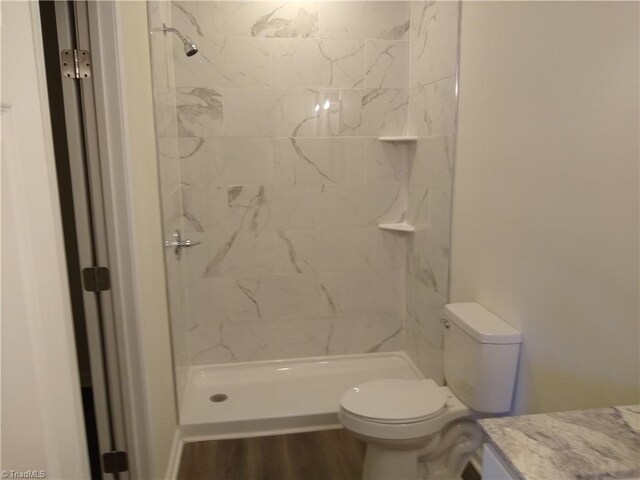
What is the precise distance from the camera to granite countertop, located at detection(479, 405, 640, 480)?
799mm

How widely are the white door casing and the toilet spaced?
1.19m

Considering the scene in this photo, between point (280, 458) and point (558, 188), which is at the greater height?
point (558, 188)

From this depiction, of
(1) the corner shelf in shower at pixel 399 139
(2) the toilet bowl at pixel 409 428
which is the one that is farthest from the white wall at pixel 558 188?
(1) the corner shelf in shower at pixel 399 139

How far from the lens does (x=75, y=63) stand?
142 cm

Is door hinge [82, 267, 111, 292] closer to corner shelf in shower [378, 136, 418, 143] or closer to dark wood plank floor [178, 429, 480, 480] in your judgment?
dark wood plank floor [178, 429, 480, 480]

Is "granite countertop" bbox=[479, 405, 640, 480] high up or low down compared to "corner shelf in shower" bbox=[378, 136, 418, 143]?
down

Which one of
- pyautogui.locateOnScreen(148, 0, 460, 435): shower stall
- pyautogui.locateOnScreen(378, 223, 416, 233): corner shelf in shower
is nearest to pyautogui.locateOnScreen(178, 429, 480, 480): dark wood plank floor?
pyautogui.locateOnScreen(148, 0, 460, 435): shower stall

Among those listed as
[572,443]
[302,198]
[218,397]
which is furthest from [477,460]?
[302,198]

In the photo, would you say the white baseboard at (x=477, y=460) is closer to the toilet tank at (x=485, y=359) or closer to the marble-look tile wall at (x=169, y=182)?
the toilet tank at (x=485, y=359)

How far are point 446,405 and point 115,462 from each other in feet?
4.26

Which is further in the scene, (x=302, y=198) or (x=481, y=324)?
(x=302, y=198)

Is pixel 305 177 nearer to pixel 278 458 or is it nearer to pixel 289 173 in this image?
pixel 289 173

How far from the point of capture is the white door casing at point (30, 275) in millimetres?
746

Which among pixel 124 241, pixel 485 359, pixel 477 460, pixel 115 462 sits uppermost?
pixel 124 241
